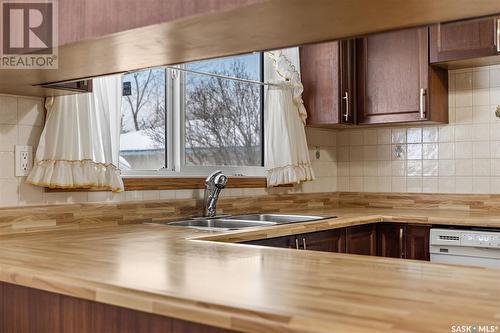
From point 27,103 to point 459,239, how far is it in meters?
2.32

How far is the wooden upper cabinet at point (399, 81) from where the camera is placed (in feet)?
12.5

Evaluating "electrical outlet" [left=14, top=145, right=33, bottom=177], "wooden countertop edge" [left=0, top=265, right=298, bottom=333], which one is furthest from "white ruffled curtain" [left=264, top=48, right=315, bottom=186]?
"wooden countertop edge" [left=0, top=265, right=298, bottom=333]

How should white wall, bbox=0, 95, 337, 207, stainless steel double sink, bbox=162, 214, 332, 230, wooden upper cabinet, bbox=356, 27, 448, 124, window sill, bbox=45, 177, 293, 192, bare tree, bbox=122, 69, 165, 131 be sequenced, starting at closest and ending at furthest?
white wall, bbox=0, 95, 337, 207 < window sill, bbox=45, 177, 293, 192 < stainless steel double sink, bbox=162, 214, 332, 230 < bare tree, bbox=122, 69, 165, 131 < wooden upper cabinet, bbox=356, 27, 448, 124

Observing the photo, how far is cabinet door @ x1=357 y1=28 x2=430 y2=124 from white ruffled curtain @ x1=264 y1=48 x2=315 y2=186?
18.7 inches

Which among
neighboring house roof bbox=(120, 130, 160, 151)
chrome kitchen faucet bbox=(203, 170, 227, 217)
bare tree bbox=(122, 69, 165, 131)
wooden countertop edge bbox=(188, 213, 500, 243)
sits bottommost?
wooden countertop edge bbox=(188, 213, 500, 243)

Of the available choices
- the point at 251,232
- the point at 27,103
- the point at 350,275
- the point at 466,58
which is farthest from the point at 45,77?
the point at 466,58

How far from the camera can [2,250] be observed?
77.2 inches

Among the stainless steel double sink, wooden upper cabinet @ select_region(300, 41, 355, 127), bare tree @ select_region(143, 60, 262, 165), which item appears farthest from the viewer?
wooden upper cabinet @ select_region(300, 41, 355, 127)

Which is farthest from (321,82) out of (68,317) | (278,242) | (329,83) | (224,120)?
(68,317)

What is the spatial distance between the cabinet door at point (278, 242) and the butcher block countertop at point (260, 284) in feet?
1.92

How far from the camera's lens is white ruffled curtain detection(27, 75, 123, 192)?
2529 millimetres

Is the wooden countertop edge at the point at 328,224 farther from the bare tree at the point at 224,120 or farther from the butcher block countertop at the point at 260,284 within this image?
the bare tree at the point at 224,120

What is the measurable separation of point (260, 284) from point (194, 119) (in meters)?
2.27

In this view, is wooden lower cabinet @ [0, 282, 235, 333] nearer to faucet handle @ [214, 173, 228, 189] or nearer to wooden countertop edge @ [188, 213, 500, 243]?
wooden countertop edge @ [188, 213, 500, 243]
